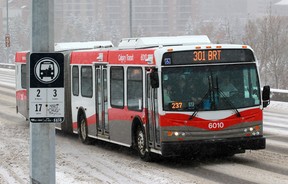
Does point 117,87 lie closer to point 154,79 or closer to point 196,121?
point 154,79

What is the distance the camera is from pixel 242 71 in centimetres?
1509

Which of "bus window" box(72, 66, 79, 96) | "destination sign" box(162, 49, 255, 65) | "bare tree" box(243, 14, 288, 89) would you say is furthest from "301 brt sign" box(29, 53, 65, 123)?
"bare tree" box(243, 14, 288, 89)

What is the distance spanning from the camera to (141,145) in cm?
1569

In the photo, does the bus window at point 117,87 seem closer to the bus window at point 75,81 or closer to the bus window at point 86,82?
the bus window at point 86,82

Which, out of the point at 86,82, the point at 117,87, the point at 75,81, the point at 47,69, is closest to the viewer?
the point at 47,69

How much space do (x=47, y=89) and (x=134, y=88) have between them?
8.05 m

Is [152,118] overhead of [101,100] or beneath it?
beneath

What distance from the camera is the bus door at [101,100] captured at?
18000mm

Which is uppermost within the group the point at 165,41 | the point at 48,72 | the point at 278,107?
the point at 165,41

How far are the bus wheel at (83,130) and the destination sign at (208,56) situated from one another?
17.5 ft

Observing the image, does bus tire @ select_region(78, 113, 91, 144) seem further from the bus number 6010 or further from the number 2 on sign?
the number 2 on sign

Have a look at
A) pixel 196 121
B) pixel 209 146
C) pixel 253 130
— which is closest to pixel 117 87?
pixel 196 121

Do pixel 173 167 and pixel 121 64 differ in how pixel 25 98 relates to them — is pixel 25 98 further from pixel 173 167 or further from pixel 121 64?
pixel 173 167

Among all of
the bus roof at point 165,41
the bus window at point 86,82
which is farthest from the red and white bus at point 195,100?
the bus window at point 86,82
